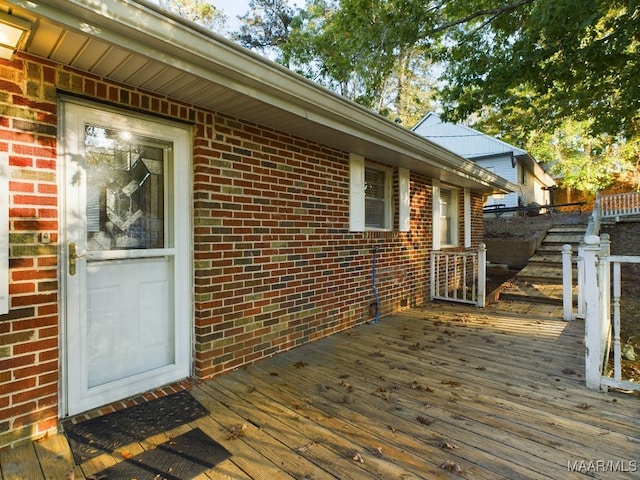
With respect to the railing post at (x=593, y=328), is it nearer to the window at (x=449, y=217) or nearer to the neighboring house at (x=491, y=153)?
the window at (x=449, y=217)

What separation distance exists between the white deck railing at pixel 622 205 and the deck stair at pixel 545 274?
11.7 ft

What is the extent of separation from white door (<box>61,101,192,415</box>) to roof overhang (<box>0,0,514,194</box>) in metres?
0.36

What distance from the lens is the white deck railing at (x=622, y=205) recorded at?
1151 cm

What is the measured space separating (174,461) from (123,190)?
5.93ft

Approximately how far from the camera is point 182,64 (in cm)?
213

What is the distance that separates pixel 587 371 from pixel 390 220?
3.14 meters

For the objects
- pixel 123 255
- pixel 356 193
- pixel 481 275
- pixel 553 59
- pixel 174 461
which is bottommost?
pixel 174 461

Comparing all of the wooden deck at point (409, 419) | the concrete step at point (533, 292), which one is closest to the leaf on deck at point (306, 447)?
the wooden deck at point (409, 419)

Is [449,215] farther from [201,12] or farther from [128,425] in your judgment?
[201,12]

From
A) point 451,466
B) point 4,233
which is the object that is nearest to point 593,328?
point 451,466

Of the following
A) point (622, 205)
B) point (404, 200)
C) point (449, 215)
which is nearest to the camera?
point (404, 200)

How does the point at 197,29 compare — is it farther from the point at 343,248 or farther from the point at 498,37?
the point at 498,37

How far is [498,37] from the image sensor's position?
5645mm

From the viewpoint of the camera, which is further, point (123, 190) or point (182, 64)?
point (123, 190)
